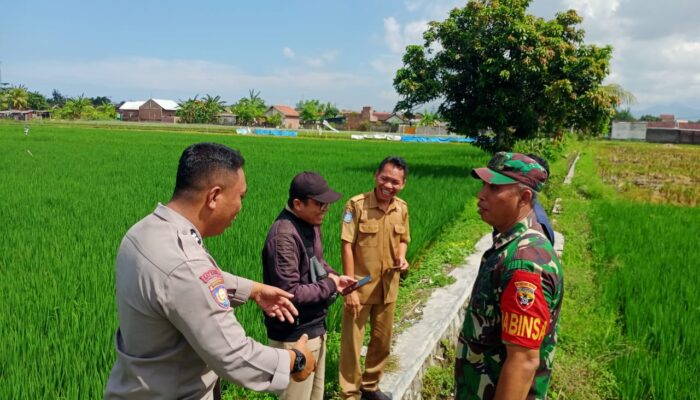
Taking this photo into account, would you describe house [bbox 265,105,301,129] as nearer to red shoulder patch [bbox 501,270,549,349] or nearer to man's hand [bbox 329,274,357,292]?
man's hand [bbox 329,274,357,292]

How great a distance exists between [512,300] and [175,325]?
1096 millimetres

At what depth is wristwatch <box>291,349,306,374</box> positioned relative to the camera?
171 centimetres

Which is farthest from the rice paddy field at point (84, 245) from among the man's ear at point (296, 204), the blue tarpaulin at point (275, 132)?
the blue tarpaulin at point (275, 132)

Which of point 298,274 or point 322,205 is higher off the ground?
point 322,205

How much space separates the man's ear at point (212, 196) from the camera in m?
1.63

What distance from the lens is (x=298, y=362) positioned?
1719 millimetres

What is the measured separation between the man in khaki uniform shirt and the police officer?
1.60m

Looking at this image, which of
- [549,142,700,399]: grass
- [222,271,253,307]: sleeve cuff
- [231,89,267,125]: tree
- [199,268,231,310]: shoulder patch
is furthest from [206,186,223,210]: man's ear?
[231,89,267,125]: tree

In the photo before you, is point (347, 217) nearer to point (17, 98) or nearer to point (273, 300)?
point (273, 300)

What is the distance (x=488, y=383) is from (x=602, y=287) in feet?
14.0

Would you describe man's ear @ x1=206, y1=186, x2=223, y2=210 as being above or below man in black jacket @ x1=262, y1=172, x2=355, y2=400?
above

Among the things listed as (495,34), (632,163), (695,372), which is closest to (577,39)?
(495,34)

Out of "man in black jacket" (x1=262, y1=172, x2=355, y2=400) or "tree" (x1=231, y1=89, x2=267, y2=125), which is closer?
"man in black jacket" (x1=262, y1=172, x2=355, y2=400)

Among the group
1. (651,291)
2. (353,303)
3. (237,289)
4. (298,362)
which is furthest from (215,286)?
(651,291)
